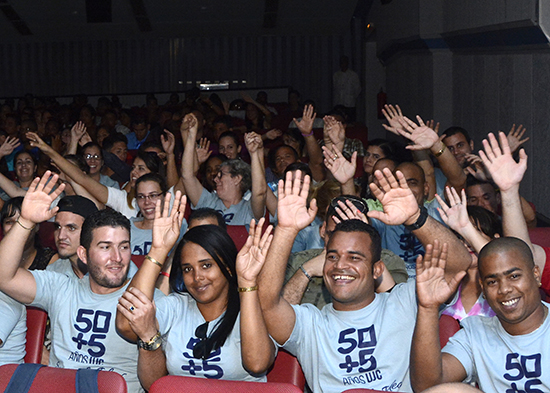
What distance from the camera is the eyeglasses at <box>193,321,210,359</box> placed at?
2439mm

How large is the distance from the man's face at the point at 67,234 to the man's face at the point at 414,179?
1679mm

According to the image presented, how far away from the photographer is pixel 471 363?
2312mm

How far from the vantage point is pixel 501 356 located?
227cm

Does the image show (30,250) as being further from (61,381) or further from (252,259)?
(252,259)

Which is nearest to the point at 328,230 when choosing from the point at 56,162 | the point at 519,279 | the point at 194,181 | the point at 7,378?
the point at 519,279

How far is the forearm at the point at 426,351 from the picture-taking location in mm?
2137

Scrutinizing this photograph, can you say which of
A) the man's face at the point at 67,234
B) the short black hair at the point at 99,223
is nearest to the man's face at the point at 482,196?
the short black hair at the point at 99,223

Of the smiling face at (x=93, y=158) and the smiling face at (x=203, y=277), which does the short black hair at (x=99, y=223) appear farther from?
the smiling face at (x=93, y=158)

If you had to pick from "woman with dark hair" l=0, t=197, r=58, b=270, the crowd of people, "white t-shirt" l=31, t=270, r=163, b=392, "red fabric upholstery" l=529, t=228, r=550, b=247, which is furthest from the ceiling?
"white t-shirt" l=31, t=270, r=163, b=392

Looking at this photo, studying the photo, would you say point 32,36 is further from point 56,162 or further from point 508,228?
point 508,228

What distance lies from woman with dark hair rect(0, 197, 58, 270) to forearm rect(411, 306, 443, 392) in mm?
1837

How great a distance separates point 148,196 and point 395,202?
1.84 metres

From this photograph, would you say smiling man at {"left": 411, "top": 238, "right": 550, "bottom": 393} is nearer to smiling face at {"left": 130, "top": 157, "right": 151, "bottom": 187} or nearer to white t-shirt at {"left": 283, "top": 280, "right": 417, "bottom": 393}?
white t-shirt at {"left": 283, "top": 280, "right": 417, "bottom": 393}

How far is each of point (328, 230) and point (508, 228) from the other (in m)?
0.74
